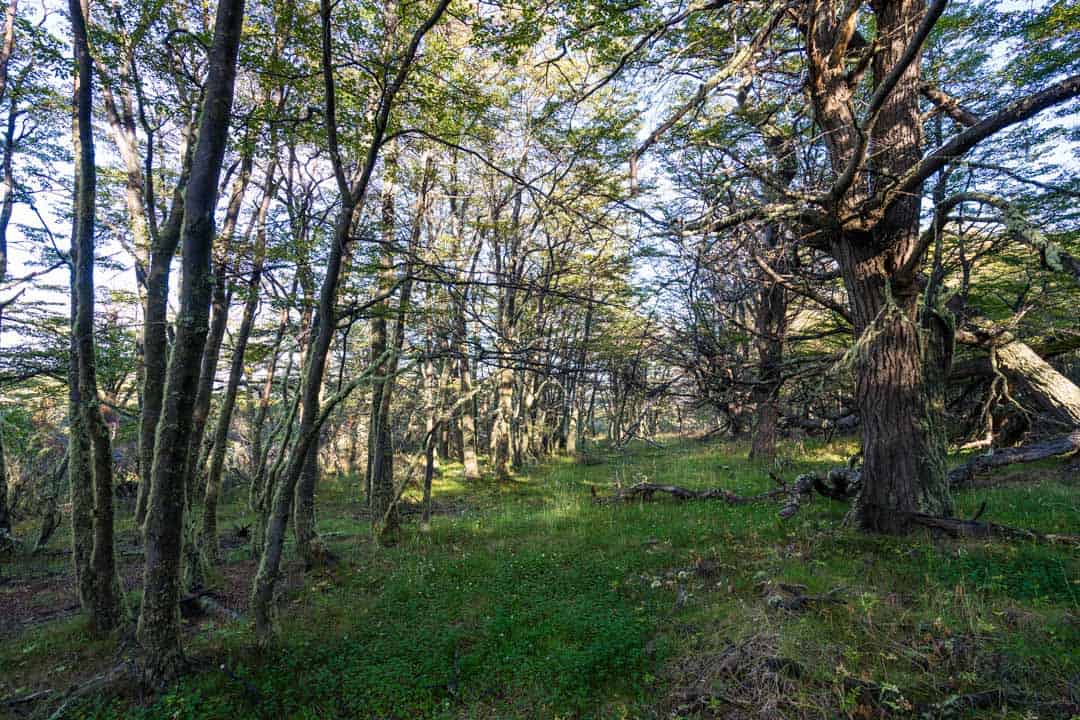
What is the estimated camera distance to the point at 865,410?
6.01 metres

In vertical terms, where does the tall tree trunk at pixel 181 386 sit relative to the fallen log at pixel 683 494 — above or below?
above

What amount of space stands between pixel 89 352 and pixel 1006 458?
13.9 m

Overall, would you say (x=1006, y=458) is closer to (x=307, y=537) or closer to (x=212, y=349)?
(x=307, y=537)

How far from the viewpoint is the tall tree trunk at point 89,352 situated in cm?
517

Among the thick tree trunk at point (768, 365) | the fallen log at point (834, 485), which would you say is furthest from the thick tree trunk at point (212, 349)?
the fallen log at point (834, 485)

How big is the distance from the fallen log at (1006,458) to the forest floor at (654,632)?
2.43 ft

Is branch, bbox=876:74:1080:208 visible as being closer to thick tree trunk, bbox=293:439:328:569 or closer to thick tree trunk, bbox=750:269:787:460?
thick tree trunk, bbox=750:269:787:460

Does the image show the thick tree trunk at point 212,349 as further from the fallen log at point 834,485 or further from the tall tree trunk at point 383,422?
the fallen log at point 834,485

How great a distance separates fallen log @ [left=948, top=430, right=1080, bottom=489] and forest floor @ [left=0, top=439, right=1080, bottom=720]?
2.43ft

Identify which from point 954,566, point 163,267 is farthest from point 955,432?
Answer: point 163,267

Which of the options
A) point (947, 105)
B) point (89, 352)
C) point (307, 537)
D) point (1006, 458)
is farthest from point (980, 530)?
point (89, 352)

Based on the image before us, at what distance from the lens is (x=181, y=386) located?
13.3ft

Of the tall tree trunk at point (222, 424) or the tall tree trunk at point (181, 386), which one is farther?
the tall tree trunk at point (222, 424)

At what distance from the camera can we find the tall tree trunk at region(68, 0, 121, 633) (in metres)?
5.17
